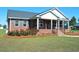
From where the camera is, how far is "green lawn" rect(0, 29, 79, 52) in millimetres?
12641

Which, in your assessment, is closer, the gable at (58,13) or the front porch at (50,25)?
the gable at (58,13)

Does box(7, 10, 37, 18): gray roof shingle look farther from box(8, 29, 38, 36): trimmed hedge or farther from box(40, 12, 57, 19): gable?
box(8, 29, 38, 36): trimmed hedge

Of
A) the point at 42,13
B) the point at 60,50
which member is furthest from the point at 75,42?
the point at 42,13

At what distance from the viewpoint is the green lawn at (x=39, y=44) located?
1264 cm

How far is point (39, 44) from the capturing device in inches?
502

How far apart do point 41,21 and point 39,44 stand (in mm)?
818

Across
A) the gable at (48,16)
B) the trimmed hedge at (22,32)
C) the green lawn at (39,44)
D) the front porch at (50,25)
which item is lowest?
the green lawn at (39,44)

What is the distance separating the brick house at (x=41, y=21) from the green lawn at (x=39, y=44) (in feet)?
1.02

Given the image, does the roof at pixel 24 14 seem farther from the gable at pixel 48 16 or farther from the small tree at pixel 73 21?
the small tree at pixel 73 21

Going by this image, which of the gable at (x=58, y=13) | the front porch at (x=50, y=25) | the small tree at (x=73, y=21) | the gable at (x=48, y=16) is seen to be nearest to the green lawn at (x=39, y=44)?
the front porch at (x=50, y=25)

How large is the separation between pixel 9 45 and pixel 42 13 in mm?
1554

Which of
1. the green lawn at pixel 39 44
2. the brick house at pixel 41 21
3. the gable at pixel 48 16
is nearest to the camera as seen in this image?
the green lawn at pixel 39 44
